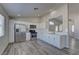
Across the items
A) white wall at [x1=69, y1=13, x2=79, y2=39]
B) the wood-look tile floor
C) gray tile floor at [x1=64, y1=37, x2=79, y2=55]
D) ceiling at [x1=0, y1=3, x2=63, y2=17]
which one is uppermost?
ceiling at [x1=0, y1=3, x2=63, y2=17]

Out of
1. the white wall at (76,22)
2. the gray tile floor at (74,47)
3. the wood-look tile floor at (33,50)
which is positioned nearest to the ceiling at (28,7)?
the white wall at (76,22)

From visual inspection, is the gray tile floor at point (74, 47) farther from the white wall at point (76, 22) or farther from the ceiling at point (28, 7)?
the ceiling at point (28, 7)

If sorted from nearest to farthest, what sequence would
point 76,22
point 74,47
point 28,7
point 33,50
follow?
point 76,22, point 74,47, point 33,50, point 28,7

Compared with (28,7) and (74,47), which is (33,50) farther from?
(28,7)

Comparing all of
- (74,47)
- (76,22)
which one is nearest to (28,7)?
(76,22)

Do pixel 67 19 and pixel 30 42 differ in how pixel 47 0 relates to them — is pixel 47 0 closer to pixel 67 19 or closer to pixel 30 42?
pixel 67 19

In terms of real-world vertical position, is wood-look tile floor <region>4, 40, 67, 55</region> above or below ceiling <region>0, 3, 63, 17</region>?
below

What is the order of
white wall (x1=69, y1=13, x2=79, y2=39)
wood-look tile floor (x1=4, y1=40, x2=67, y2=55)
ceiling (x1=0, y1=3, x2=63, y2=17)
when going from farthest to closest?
1. wood-look tile floor (x1=4, y1=40, x2=67, y2=55)
2. ceiling (x1=0, y1=3, x2=63, y2=17)
3. white wall (x1=69, y1=13, x2=79, y2=39)

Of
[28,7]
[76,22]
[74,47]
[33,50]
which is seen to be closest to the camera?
[76,22]

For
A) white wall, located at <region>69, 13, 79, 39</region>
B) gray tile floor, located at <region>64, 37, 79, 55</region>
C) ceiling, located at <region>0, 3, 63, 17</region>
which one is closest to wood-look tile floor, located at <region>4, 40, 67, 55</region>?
gray tile floor, located at <region>64, 37, 79, 55</region>

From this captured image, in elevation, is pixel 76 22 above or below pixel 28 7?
below

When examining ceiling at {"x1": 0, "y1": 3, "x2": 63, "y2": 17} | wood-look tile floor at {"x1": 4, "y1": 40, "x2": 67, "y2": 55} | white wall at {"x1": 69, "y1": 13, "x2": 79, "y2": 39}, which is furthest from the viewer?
wood-look tile floor at {"x1": 4, "y1": 40, "x2": 67, "y2": 55}

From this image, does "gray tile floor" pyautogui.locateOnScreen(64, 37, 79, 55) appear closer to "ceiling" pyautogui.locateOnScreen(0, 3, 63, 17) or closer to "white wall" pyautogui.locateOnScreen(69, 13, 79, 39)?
"white wall" pyautogui.locateOnScreen(69, 13, 79, 39)
